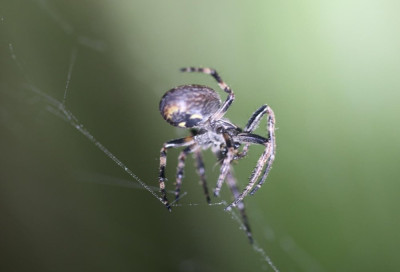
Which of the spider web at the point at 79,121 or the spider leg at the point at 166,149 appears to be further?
the spider web at the point at 79,121

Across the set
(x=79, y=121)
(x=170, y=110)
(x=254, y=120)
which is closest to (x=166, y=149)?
(x=170, y=110)

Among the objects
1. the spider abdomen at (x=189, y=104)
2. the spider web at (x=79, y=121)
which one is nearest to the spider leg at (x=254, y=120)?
the spider abdomen at (x=189, y=104)

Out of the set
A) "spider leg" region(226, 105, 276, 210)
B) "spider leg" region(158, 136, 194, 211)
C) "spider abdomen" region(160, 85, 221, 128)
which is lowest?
"spider leg" region(226, 105, 276, 210)

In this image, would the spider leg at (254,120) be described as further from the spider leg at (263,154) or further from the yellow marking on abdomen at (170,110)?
the yellow marking on abdomen at (170,110)

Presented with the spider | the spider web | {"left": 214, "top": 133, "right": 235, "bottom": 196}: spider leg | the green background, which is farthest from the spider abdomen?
the green background

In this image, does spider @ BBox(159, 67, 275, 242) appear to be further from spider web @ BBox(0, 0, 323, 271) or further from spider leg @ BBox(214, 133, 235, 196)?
spider web @ BBox(0, 0, 323, 271)

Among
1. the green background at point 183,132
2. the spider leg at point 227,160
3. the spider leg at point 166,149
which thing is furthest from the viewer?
the green background at point 183,132

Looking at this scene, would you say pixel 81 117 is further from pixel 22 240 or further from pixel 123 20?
pixel 22 240
